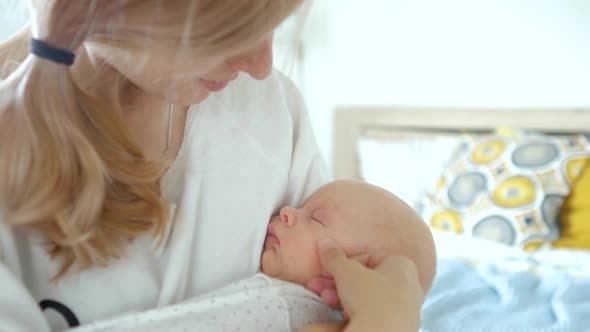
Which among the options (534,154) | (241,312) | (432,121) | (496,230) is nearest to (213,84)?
(241,312)

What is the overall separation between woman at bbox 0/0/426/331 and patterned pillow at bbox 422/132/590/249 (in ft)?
3.88

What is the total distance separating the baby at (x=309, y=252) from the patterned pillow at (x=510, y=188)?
42.4 inches

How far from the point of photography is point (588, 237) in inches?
68.3

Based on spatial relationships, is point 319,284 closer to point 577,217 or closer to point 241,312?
point 241,312

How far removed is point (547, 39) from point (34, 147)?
1.92 m

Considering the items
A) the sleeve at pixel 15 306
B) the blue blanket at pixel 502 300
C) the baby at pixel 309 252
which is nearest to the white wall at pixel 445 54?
the blue blanket at pixel 502 300

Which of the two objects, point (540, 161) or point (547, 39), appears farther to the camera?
point (547, 39)

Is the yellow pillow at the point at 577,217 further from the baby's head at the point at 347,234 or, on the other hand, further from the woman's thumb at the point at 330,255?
the woman's thumb at the point at 330,255

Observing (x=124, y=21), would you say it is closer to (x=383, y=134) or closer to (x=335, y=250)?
(x=335, y=250)

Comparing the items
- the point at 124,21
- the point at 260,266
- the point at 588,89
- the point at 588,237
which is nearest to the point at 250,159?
the point at 260,266

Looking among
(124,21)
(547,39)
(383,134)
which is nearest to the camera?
(124,21)

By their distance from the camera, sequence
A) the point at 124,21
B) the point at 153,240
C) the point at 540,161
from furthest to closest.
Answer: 1. the point at 540,161
2. the point at 153,240
3. the point at 124,21

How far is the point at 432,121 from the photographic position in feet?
7.50

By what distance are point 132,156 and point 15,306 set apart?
0.21 metres
